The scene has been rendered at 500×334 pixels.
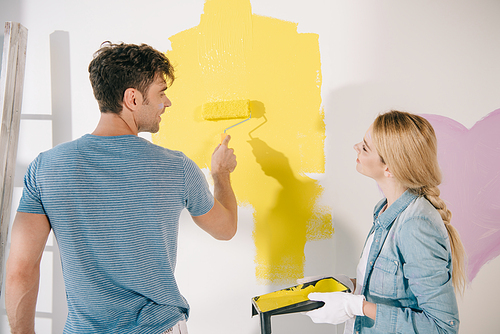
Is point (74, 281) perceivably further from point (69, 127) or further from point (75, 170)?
point (69, 127)

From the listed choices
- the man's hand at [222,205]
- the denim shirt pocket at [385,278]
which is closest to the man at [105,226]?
the man's hand at [222,205]

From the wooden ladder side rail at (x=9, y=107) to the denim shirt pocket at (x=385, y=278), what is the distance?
5.29ft

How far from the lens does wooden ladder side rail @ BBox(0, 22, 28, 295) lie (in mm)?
1297

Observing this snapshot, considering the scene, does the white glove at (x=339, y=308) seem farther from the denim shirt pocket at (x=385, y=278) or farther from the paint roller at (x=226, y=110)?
the paint roller at (x=226, y=110)

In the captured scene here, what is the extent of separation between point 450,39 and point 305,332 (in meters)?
1.39

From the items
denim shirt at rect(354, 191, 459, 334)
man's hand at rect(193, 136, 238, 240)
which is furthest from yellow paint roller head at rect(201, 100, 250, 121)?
denim shirt at rect(354, 191, 459, 334)

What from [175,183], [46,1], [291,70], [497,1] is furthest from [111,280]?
[497,1]

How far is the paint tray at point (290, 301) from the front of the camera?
33.8 inches

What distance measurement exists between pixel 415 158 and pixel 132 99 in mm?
840

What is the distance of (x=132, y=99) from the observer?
0.84 meters

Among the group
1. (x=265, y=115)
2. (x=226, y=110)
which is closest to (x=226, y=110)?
(x=226, y=110)

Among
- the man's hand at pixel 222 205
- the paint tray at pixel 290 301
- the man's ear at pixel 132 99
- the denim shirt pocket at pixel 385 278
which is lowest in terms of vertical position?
the paint tray at pixel 290 301

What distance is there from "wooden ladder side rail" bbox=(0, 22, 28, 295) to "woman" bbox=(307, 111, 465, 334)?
1461 mm

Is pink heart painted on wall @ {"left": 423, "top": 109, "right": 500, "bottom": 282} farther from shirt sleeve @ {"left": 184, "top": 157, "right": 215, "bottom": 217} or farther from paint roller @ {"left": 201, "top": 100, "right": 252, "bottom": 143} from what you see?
shirt sleeve @ {"left": 184, "top": 157, "right": 215, "bottom": 217}
